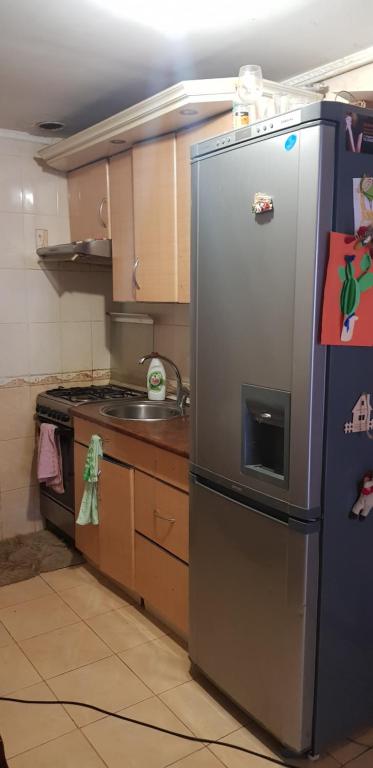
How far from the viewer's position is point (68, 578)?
297cm

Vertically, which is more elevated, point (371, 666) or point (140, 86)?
point (140, 86)

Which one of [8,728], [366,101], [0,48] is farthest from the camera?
[0,48]

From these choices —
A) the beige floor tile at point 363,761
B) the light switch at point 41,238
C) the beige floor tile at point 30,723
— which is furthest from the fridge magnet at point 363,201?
the light switch at point 41,238

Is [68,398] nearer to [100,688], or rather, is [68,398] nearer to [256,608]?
[100,688]

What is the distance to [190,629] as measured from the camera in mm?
2139

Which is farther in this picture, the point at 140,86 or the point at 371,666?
the point at 140,86

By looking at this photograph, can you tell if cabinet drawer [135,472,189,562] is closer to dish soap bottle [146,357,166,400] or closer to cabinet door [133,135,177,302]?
dish soap bottle [146,357,166,400]

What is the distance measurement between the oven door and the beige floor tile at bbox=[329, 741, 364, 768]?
1.69 metres

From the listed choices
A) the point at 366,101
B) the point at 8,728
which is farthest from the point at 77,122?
the point at 8,728

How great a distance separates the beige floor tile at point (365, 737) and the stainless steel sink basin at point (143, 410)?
1.54 metres

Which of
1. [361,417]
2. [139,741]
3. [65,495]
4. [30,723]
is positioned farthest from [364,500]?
[65,495]

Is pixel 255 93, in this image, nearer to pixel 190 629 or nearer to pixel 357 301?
pixel 357 301

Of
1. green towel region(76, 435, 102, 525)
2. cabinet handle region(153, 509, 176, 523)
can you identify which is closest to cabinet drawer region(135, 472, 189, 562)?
cabinet handle region(153, 509, 176, 523)

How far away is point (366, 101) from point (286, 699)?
1.78 meters
